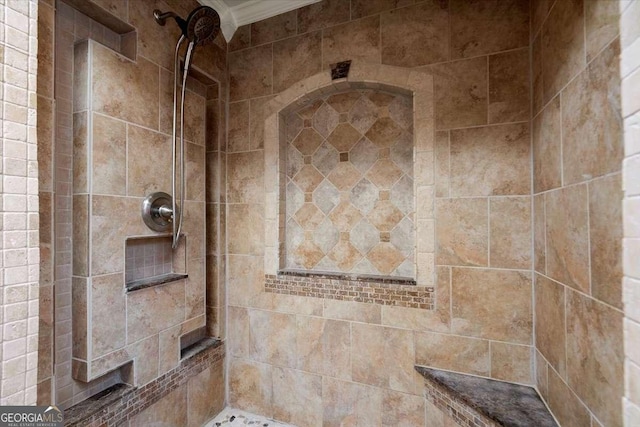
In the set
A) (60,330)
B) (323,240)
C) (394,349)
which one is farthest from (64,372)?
(394,349)

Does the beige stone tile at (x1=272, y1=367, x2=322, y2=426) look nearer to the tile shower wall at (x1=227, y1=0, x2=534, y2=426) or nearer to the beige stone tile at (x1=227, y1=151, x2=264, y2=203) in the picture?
the tile shower wall at (x1=227, y1=0, x2=534, y2=426)

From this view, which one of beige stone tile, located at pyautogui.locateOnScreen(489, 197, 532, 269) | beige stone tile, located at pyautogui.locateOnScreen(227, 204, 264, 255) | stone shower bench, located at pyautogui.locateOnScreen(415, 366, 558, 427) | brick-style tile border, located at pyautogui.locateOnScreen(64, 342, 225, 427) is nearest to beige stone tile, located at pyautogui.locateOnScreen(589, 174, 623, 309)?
beige stone tile, located at pyautogui.locateOnScreen(489, 197, 532, 269)

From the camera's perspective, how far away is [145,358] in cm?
127

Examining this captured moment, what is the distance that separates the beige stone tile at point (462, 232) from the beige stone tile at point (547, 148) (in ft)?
0.75

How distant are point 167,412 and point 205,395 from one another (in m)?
0.25

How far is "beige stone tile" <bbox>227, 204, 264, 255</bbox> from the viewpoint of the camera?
1712mm

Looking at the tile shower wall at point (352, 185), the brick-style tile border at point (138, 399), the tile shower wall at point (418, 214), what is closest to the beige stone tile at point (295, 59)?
the tile shower wall at point (418, 214)

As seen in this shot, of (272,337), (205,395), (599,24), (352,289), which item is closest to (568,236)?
(599,24)

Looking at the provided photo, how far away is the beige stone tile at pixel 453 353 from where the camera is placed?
1.28m

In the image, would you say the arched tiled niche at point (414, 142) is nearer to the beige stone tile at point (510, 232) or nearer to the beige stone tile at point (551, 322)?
the beige stone tile at point (510, 232)

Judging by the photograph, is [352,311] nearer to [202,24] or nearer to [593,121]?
[593,121]

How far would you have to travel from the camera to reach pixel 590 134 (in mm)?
784

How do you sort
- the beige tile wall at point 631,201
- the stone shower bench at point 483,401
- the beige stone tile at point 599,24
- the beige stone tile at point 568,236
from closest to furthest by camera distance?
the beige tile wall at point 631,201 < the beige stone tile at point 599,24 < the beige stone tile at point 568,236 < the stone shower bench at point 483,401

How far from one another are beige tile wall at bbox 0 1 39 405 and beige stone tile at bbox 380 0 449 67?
135 centimetres
